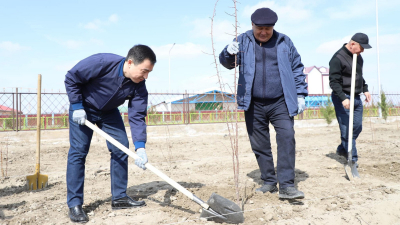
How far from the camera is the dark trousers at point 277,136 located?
8.87 feet

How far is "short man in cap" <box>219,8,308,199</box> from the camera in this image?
2680 mm

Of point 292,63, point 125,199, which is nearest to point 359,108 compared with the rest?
point 292,63

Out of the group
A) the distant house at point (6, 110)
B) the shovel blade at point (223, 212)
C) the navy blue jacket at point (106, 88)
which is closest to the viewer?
the shovel blade at point (223, 212)

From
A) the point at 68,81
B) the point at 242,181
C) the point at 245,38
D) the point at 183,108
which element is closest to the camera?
the point at 68,81

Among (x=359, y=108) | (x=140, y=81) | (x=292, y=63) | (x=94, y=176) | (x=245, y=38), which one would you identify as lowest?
(x=94, y=176)

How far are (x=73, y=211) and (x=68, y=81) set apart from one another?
1060 millimetres

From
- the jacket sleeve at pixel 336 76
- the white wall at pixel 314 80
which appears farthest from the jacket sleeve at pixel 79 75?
the white wall at pixel 314 80

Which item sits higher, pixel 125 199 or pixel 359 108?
pixel 359 108

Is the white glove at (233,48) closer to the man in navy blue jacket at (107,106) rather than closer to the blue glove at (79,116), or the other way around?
the man in navy blue jacket at (107,106)

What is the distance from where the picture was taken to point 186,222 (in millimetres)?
2236

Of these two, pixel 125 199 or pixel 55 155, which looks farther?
pixel 55 155

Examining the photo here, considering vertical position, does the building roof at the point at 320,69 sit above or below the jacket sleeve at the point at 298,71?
above

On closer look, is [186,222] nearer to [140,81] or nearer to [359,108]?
[140,81]

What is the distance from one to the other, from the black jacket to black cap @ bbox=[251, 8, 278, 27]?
5.07 ft
